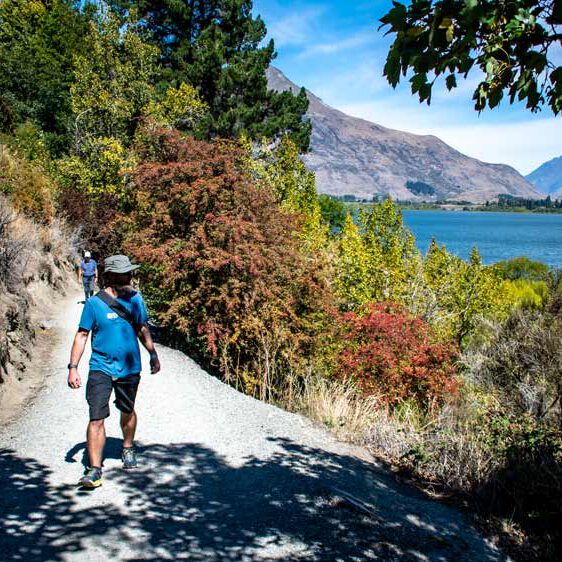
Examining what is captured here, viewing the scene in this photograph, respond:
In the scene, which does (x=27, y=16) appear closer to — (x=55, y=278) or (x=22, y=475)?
(x=55, y=278)

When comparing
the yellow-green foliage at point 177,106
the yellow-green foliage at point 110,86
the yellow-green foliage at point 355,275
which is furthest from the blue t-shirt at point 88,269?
the yellow-green foliage at point 110,86

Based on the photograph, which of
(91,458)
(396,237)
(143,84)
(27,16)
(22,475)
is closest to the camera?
Result: (91,458)

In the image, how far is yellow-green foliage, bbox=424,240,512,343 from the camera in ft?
61.8

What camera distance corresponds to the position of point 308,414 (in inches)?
328

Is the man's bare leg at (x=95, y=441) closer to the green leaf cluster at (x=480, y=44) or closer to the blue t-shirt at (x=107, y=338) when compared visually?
the blue t-shirt at (x=107, y=338)

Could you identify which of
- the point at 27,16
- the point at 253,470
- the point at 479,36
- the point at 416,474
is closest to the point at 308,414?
the point at 416,474

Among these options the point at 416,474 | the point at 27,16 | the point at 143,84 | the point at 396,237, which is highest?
the point at 27,16

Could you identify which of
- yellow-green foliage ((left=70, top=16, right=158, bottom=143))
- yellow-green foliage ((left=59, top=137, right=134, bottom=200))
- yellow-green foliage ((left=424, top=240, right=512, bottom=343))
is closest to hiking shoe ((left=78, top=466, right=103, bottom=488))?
yellow-green foliage ((left=424, top=240, right=512, bottom=343))

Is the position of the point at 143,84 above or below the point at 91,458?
above

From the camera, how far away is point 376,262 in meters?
16.2

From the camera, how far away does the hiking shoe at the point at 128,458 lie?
5.20 m

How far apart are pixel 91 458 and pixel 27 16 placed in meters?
43.0

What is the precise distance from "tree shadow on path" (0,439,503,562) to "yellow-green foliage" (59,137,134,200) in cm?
1856

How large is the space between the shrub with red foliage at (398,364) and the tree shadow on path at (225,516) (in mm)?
4626
